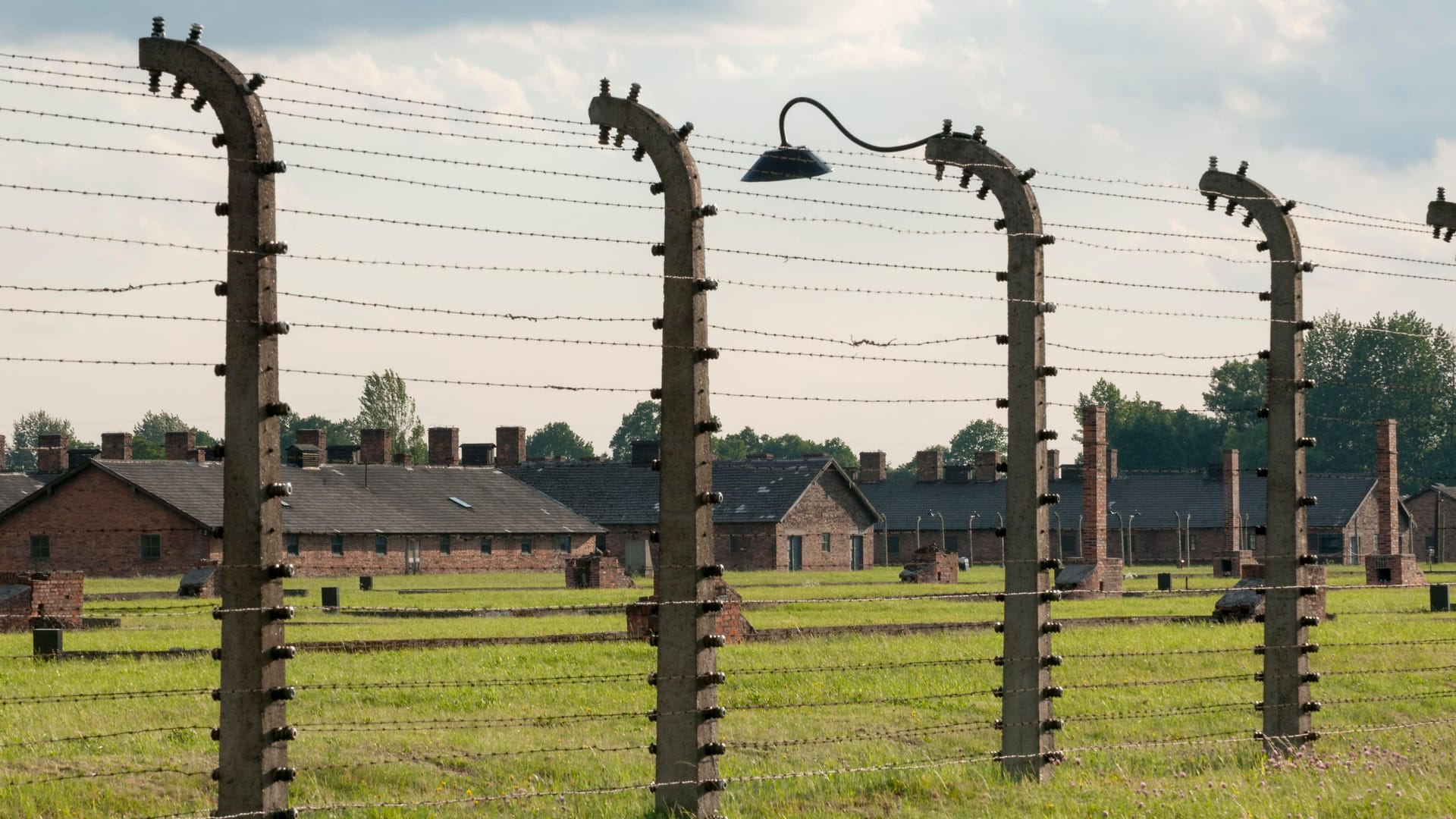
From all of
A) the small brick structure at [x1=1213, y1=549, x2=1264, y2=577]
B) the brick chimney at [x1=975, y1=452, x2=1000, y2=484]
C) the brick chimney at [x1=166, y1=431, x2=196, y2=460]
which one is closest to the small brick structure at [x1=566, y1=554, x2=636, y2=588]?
the small brick structure at [x1=1213, y1=549, x2=1264, y2=577]

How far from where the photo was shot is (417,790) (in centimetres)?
1204

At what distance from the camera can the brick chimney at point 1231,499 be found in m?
64.0

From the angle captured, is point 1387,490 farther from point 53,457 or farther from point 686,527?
point 53,457

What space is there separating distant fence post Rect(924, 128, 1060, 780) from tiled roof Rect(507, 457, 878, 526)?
61.4m

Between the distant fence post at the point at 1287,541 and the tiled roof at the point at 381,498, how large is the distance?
47.4 metres

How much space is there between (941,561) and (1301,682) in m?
45.2

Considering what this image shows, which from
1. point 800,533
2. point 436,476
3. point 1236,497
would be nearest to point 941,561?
point 1236,497

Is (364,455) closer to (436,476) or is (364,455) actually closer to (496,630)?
(436,476)

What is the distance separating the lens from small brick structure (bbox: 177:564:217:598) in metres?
44.4

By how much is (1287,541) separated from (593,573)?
1542 inches

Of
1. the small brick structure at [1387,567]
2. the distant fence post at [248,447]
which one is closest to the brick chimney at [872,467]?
the small brick structure at [1387,567]

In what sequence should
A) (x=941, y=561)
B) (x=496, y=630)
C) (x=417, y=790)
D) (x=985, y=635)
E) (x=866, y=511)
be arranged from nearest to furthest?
(x=417, y=790) → (x=985, y=635) → (x=496, y=630) → (x=941, y=561) → (x=866, y=511)

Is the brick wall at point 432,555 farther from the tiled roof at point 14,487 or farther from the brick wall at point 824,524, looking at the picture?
the tiled roof at point 14,487

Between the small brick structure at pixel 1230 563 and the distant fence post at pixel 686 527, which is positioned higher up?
the distant fence post at pixel 686 527
